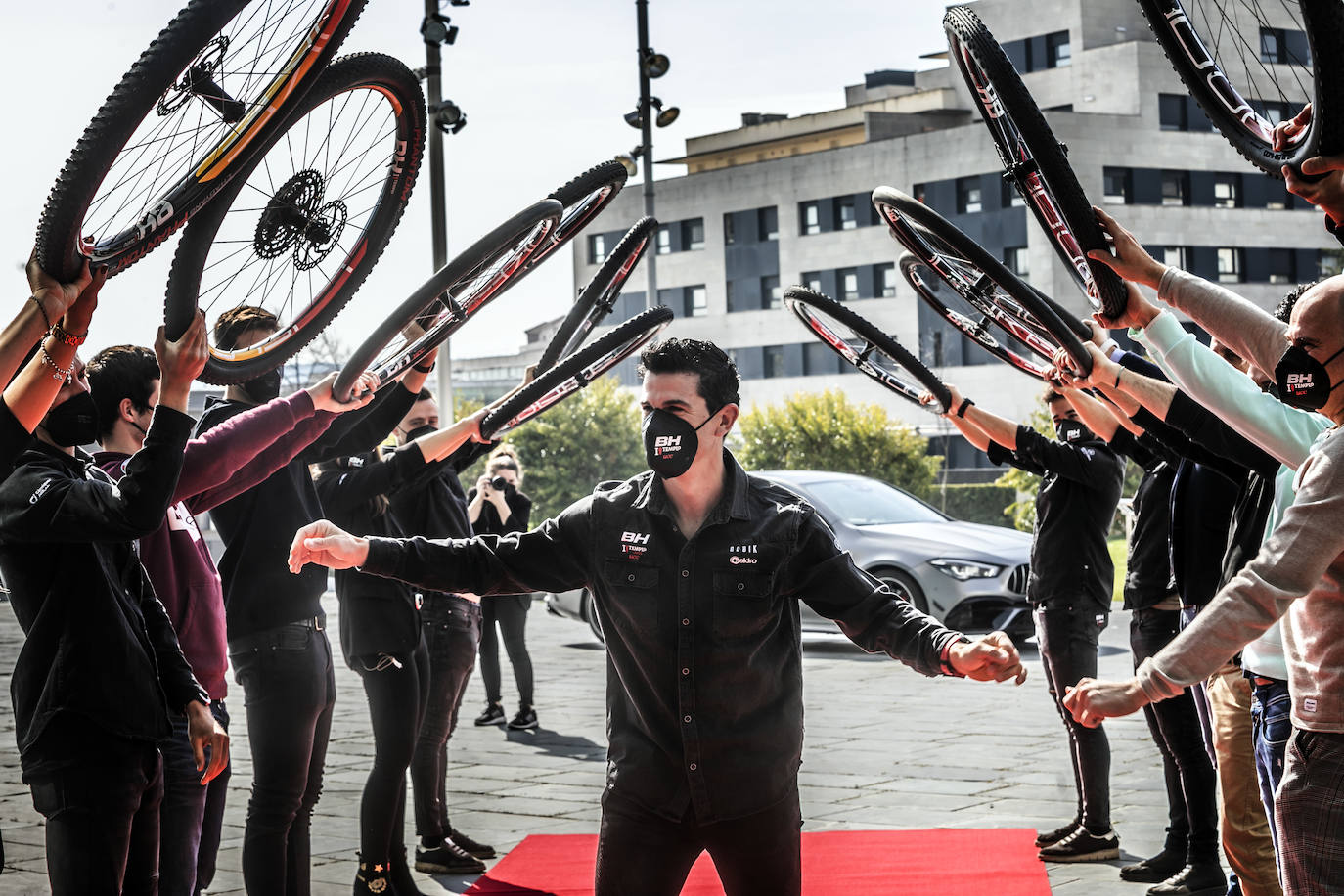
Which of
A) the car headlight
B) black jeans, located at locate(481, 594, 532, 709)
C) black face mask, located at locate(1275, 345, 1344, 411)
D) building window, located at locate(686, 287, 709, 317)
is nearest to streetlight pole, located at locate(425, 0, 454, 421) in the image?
black jeans, located at locate(481, 594, 532, 709)

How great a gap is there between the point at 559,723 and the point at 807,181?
186 ft

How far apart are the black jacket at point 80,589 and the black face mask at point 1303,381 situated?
267cm

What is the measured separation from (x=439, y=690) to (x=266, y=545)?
205 centimetres

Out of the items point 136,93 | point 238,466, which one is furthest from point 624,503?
point 136,93

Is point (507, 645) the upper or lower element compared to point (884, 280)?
lower

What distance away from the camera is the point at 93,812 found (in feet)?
12.6

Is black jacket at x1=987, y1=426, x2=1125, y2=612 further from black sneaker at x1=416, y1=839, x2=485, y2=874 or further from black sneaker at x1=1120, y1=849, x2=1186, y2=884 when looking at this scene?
black sneaker at x1=416, y1=839, x2=485, y2=874

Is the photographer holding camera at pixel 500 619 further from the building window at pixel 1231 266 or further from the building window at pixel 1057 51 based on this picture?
the building window at pixel 1057 51

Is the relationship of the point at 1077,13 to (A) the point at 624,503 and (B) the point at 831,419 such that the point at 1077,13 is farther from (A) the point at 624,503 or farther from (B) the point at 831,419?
(A) the point at 624,503

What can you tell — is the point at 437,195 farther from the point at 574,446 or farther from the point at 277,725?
the point at 574,446

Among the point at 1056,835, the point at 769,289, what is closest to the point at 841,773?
the point at 1056,835

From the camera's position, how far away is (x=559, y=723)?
1148cm

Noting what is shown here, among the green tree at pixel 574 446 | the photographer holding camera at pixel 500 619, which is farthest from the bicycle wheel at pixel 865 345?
→ the green tree at pixel 574 446

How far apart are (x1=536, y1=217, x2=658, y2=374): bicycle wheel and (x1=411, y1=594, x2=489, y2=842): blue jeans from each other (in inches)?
47.8
